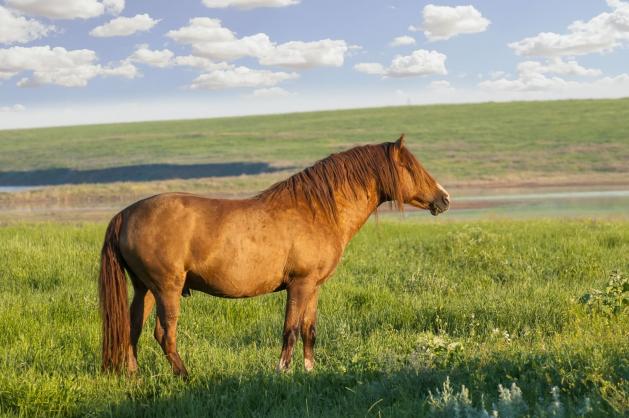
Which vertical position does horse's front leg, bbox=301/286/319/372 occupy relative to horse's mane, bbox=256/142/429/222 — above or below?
below

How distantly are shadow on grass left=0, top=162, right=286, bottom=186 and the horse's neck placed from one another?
165 ft

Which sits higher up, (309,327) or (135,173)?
(309,327)

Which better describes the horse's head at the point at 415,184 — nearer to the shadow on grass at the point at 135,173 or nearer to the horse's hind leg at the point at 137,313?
the horse's hind leg at the point at 137,313

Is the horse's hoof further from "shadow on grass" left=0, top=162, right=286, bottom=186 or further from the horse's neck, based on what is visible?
"shadow on grass" left=0, top=162, right=286, bottom=186

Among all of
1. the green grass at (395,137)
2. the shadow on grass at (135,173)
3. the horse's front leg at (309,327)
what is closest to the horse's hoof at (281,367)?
the horse's front leg at (309,327)

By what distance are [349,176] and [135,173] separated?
58.7 meters

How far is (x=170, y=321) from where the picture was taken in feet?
18.1

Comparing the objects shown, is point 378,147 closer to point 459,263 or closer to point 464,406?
point 464,406

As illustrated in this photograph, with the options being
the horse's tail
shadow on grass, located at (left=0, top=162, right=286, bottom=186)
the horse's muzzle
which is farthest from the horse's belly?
shadow on grass, located at (left=0, top=162, right=286, bottom=186)

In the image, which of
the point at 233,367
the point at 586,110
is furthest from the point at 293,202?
the point at 586,110

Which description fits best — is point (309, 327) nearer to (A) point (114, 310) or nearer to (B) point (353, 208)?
(B) point (353, 208)

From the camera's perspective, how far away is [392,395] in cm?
492

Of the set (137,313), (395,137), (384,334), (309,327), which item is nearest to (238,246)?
(309,327)

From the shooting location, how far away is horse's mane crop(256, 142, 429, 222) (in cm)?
603
